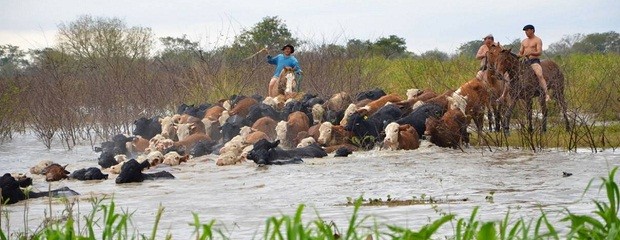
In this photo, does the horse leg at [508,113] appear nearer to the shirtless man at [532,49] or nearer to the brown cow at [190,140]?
the shirtless man at [532,49]

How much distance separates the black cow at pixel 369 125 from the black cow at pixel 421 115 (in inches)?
12.3

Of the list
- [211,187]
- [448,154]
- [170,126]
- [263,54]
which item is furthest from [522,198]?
[263,54]

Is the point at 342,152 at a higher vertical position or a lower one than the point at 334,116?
lower

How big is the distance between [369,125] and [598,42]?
4634cm

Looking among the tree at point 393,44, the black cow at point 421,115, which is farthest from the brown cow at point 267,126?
the tree at point 393,44

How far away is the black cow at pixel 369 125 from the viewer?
1672cm

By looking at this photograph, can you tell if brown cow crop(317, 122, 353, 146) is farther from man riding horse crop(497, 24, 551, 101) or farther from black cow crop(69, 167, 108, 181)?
black cow crop(69, 167, 108, 181)

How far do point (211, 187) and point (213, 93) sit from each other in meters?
15.0

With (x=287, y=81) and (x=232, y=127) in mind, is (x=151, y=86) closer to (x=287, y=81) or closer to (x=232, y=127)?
(x=287, y=81)

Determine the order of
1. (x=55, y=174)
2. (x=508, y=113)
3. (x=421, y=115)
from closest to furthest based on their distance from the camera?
(x=55, y=174) < (x=508, y=113) < (x=421, y=115)

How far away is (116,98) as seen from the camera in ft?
84.5

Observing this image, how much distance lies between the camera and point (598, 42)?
60.4 meters

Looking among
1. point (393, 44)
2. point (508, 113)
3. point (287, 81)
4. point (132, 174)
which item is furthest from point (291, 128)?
point (393, 44)

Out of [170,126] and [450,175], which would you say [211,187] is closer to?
[450,175]
